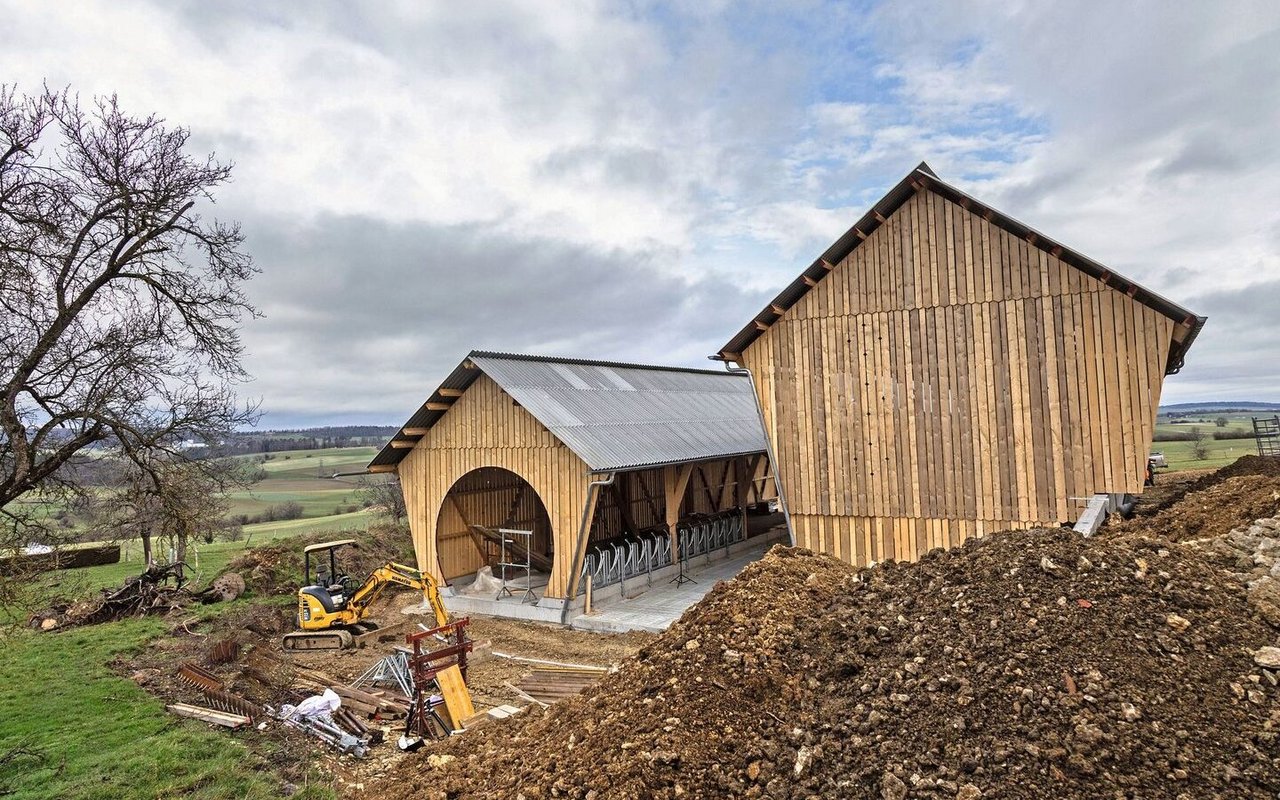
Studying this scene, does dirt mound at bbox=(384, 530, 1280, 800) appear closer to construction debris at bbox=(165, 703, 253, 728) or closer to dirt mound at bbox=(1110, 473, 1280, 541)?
dirt mound at bbox=(1110, 473, 1280, 541)

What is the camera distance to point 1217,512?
859 cm

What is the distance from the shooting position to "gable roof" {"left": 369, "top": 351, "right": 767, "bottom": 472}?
14867 millimetres

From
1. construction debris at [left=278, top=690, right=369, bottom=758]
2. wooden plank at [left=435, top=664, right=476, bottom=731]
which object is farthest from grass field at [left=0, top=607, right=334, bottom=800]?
wooden plank at [left=435, top=664, right=476, bottom=731]

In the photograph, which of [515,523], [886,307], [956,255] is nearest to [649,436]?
[515,523]

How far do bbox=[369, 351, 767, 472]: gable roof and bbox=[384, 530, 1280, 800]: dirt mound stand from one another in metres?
7.70

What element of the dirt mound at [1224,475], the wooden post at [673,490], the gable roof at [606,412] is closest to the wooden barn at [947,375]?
the gable roof at [606,412]

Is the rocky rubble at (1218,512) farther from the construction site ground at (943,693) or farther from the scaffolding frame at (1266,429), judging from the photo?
the scaffolding frame at (1266,429)

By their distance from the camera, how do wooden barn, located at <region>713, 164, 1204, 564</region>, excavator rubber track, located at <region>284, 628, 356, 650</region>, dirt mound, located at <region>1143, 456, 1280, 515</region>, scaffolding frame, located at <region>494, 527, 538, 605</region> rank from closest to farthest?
1. wooden barn, located at <region>713, 164, 1204, 564</region>
2. dirt mound, located at <region>1143, 456, 1280, 515</region>
3. excavator rubber track, located at <region>284, 628, 356, 650</region>
4. scaffolding frame, located at <region>494, 527, 538, 605</region>

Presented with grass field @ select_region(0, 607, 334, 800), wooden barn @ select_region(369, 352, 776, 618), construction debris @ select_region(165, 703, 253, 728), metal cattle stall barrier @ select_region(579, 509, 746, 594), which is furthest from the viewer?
metal cattle stall barrier @ select_region(579, 509, 746, 594)

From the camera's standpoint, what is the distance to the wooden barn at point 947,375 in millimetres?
9953

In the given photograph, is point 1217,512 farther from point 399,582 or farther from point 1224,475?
point 399,582

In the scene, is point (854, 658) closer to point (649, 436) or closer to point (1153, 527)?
point (1153, 527)

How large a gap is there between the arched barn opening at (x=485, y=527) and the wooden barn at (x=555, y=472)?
Answer: 0.12 feet

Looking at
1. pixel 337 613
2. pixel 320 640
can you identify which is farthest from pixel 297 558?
pixel 320 640
